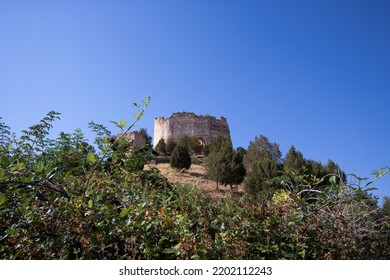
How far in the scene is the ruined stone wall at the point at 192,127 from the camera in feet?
115

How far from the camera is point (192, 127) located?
35125 mm

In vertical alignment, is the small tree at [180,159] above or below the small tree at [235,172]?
above

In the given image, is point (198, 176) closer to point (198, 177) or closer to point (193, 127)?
point (198, 177)

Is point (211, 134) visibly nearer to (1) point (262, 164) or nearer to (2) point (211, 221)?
(1) point (262, 164)

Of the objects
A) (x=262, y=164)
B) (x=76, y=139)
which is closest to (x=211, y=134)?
(x=262, y=164)

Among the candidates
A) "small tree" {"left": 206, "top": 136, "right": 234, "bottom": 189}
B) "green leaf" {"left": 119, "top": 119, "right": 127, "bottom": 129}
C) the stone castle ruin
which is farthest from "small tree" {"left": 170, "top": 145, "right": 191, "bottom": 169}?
"green leaf" {"left": 119, "top": 119, "right": 127, "bottom": 129}

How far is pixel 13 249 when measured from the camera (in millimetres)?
1324

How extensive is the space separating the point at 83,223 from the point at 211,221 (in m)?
0.57

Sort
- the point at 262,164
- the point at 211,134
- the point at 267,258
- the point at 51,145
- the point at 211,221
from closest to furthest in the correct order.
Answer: the point at 267,258 → the point at 211,221 → the point at 51,145 → the point at 262,164 → the point at 211,134

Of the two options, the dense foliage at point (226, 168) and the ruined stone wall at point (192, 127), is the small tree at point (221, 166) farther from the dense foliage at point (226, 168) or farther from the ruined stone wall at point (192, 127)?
the ruined stone wall at point (192, 127)

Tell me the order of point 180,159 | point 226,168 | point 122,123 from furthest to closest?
1. point 180,159
2. point 226,168
3. point 122,123

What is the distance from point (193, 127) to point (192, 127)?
11 cm

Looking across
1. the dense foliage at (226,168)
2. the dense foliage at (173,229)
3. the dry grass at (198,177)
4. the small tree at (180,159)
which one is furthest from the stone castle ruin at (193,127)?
the dense foliage at (173,229)

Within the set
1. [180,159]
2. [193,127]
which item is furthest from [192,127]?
[180,159]
